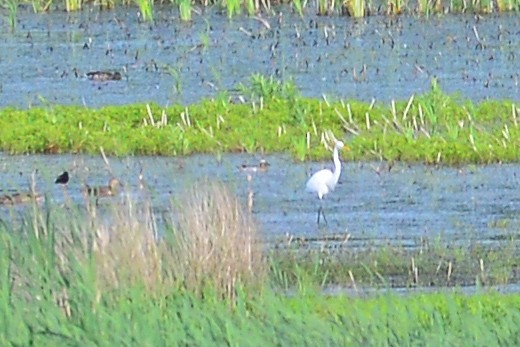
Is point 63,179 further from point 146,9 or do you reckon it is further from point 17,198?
point 146,9

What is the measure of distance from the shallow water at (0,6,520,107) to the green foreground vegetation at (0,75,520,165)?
1413 millimetres

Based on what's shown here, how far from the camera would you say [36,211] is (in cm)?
830

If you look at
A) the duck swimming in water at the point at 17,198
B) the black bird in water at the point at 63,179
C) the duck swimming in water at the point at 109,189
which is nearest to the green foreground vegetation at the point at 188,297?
the duck swimming in water at the point at 17,198

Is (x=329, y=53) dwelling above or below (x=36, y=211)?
below

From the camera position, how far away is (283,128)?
14539 millimetres

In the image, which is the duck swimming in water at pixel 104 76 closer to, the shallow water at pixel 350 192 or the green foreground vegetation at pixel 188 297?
the shallow water at pixel 350 192

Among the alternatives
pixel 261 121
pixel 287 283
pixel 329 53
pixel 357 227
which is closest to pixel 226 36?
pixel 329 53

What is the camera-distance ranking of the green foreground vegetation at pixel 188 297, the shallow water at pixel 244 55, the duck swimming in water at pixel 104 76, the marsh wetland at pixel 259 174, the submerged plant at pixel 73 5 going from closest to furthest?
the green foreground vegetation at pixel 188 297 < the marsh wetland at pixel 259 174 < the shallow water at pixel 244 55 < the duck swimming in water at pixel 104 76 < the submerged plant at pixel 73 5

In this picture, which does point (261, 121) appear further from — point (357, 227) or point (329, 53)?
point (329, 53)

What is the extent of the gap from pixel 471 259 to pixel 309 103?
4615 mm

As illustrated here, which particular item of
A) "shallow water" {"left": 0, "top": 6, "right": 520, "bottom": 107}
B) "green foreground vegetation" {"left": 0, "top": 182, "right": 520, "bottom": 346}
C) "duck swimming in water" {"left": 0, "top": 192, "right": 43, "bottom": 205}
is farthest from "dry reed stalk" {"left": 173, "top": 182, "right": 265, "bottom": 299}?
"shallow water" {"left": 0, "top": 6, "right": 520, "bottom": 107}

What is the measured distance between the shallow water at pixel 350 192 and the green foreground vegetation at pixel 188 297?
81.6 inches

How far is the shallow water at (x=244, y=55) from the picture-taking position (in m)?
17.1

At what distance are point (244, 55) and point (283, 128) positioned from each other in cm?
511
